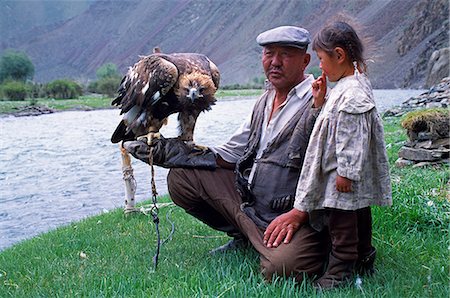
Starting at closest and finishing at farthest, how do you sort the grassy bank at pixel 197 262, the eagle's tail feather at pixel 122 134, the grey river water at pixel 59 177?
the grassy bank at pixel 197 262 < the eagle's tail feather at pixel 122 134 < the grey river water at pixel 59 177

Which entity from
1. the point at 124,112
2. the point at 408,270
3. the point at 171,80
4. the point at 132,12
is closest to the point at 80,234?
the point at 124,112

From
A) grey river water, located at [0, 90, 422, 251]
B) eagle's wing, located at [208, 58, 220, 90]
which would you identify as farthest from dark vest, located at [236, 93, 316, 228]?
grey river water, located at [0, 90, 422, 251]

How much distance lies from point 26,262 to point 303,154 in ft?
8.32

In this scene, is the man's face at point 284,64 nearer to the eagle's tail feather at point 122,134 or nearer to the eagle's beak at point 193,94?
the eagle's beak at point 193,94

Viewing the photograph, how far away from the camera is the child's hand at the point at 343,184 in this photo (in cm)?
281

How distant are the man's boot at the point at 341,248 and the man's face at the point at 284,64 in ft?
3.07

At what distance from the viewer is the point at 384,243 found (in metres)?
3.83

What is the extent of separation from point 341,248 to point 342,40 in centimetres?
121

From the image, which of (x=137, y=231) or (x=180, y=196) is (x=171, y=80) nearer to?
(x=180, y=196)

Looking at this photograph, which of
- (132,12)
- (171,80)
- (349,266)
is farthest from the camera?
(132,12)

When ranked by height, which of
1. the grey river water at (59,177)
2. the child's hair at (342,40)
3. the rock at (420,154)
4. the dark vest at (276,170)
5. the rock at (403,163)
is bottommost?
the grey river water at (59,177)

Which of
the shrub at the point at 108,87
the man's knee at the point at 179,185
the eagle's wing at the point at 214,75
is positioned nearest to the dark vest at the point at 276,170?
the man's knee at the point at 179,185

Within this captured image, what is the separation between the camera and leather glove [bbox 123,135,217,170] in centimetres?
386

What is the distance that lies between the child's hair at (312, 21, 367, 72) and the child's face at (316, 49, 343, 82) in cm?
3
